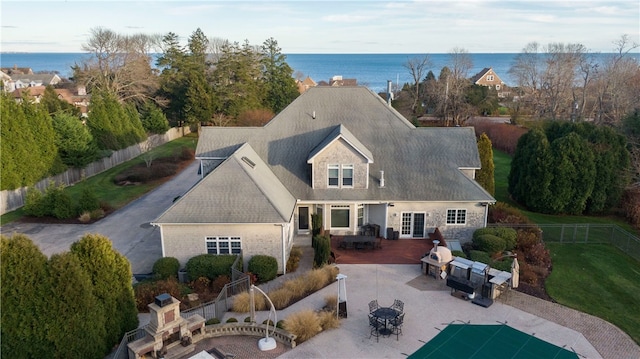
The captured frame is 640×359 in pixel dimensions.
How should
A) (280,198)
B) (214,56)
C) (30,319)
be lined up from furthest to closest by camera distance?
(214,56) → (280,198) → (30,319)

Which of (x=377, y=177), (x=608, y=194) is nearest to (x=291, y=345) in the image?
(x=377, y=177)

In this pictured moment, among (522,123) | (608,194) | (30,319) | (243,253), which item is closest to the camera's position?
(30,319)

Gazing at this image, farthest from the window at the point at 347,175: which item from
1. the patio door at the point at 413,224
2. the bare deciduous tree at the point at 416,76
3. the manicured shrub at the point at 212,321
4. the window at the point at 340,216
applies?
the bare deciduous tree at the point at 416,76

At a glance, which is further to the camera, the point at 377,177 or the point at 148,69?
the point at 148,69

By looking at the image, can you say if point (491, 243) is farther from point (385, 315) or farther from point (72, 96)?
point (72, 96)

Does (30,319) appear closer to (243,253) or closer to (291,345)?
(291,345)

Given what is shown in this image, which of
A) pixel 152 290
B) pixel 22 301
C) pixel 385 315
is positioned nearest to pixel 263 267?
pixel 152 290

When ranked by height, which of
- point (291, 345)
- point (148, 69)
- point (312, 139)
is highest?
point (148, 69)
